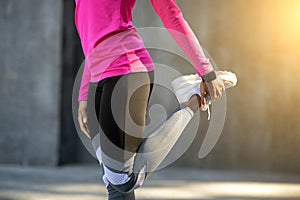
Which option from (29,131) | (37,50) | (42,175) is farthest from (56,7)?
(42,175)

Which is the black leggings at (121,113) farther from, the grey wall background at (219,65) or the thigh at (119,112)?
the grey wall background at (219,65)

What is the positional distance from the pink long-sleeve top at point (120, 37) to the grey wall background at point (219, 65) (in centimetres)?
313

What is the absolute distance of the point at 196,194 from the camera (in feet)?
10.8

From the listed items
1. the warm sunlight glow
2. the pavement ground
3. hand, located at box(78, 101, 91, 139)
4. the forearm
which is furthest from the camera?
the warm sunlight glow

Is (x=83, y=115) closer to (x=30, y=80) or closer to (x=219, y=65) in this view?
(x=219, y=65)

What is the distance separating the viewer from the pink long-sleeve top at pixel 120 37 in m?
1.39

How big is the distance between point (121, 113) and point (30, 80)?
346 centimetres

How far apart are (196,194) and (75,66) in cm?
208

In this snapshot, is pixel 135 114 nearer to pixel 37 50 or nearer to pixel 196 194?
pixel 196 194

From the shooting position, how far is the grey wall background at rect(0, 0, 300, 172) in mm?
4391

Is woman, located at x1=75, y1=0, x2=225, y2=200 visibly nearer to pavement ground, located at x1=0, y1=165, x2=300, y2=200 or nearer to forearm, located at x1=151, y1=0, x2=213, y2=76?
forearm, located at x1=151, y1=0, x2=213, y2=76

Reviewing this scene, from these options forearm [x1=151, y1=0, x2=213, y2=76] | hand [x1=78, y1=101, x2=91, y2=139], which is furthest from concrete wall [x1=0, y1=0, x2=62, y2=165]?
forearm [x1=151, y1=0, x2=213, y2=76]

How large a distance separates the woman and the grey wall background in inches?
122

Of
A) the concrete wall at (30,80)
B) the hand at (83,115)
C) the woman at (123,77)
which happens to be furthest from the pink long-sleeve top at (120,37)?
the concrete wall at (30,80)
